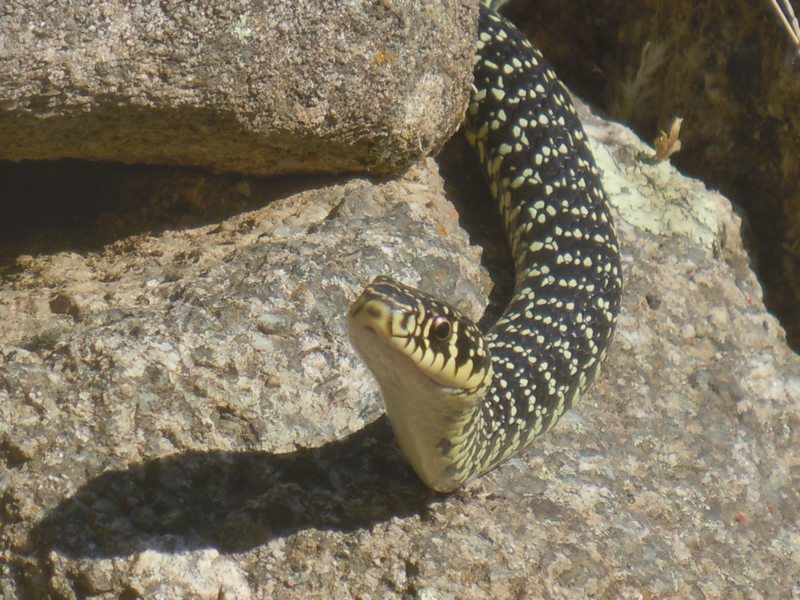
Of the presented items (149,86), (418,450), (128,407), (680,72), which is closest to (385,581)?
(418,450)

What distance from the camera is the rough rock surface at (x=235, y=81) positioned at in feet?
9.04

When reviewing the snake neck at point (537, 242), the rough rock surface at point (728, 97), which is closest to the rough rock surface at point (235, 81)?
the snake neck at point (537, 242)

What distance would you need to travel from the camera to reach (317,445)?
2.95 m

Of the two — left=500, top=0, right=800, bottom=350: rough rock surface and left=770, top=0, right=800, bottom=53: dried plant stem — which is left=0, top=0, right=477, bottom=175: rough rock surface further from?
left=500, top=0, right=800, bottom=350: rough rock surface

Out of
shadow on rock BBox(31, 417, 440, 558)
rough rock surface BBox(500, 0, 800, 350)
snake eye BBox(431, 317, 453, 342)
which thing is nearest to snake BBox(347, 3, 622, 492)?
snake eye BBox(431, 317, 453, 342)

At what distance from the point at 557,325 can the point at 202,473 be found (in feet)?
4.53

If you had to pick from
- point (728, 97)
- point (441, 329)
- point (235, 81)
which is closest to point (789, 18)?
point (728, 97)

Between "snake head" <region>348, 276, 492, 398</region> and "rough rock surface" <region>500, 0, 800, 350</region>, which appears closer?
"snake head" <region>348, 276, 492, 398</region>

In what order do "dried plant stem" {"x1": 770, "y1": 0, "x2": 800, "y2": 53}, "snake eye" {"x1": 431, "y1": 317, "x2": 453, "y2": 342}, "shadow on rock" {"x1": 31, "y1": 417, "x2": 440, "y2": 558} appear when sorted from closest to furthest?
"snake eye" {"x1": 431, "y1": 317, "x2": 453, "y2": 342}
"shadow on rock" {"x1": 31, "y1": 417, "x2": 440, "y2": 558}
"dried plant stem" {"x1": 770, "y1": 0, "x2": 800, "y2": 53}

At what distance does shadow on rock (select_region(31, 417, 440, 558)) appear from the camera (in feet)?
8.52

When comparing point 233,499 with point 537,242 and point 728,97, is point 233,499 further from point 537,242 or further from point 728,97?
point 728,97

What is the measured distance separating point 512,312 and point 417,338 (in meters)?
1.27

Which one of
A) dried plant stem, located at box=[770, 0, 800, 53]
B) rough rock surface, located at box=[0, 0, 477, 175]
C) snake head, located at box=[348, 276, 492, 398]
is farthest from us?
dried plant stem, located at box=[770, 0, 800, 53]

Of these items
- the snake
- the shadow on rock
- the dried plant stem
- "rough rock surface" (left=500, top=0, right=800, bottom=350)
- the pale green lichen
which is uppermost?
the dried plant stem
